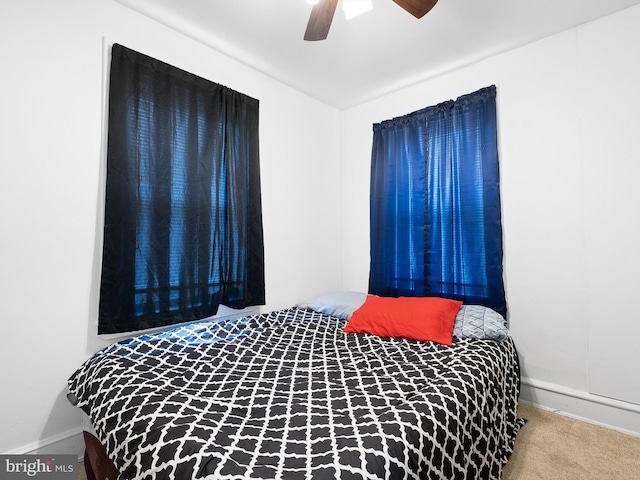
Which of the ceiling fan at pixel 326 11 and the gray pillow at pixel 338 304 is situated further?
the gray pillow at pixel 338 304

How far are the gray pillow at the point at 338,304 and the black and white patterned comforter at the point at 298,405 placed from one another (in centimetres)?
53

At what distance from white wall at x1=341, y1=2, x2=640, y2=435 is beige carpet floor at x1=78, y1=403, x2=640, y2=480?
Answer: 6.7 inches

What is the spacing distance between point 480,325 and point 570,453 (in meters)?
0.77

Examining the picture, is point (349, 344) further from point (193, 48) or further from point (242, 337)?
point (193, 48)

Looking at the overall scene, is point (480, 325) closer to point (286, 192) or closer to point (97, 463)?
point (286, 192)

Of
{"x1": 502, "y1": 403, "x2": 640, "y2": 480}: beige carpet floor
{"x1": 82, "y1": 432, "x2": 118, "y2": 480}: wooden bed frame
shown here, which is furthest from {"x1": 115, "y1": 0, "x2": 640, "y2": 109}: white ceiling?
{"x1": 502, "y1": 403, "x2": 640, "y2": 480}: beige carpet floor

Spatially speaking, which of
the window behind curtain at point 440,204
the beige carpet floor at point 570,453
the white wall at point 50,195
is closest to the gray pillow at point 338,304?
the window behind curtain at point 440,204

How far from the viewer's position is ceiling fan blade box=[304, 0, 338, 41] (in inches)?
64.6

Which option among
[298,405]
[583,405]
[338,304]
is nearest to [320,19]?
[298,405]

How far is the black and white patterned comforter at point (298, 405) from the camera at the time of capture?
39.4 inches

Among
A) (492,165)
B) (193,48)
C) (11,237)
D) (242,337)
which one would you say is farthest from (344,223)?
(11,237)

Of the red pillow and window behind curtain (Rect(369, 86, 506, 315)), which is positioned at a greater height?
window behind curtain (Rect(369, 86, 506, 315))

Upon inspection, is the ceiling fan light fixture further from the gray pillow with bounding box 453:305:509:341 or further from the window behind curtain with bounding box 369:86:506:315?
the gray pillow with bounding box 453:305:509:341

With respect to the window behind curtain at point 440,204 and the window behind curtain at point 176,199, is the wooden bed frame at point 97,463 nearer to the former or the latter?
Answer: the window behind curtain at point 176,199
